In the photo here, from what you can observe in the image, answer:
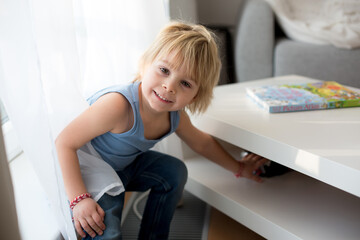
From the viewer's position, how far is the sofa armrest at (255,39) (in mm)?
2002

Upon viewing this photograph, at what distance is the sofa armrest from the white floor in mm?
1354

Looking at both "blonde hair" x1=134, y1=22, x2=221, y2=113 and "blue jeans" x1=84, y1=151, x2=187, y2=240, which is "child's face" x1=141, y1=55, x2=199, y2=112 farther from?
"blue jeans" x1=84, y1=151, x2=187, y2=240

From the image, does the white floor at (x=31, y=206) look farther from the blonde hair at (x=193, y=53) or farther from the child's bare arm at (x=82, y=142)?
the blonde hair at (x=193, y=53)

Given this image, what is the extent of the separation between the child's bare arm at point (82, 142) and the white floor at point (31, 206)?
104 mm

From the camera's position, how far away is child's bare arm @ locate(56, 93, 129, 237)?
2.71 ft

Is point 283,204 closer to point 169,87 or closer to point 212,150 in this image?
point 212,150

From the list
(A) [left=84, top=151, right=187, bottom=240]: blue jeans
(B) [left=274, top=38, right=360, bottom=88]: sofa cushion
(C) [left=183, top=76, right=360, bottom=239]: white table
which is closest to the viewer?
(C) [left=183, top=76, right=360, bottom=239]: white table

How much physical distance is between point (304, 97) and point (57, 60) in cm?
69

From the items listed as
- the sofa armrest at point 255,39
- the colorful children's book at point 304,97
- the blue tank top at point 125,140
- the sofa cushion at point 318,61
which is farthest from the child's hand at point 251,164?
the sofa armrest at point 255,39

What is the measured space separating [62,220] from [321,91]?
32.7 inches

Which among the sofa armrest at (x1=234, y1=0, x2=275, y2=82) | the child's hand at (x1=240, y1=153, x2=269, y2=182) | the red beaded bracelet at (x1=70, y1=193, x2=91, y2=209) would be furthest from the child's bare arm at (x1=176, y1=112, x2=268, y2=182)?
the sofa armrest at (x1=234, y1=0, x2=275, y2=82)

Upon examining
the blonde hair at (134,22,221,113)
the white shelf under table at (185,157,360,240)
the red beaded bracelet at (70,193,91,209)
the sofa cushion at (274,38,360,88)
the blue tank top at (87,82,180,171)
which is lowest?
the white shelf under table at (185,157,360,240)

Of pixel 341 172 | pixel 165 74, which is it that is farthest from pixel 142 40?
pixel 341 172

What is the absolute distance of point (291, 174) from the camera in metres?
1.21
